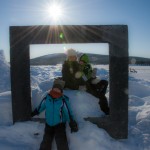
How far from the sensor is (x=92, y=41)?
5.82m

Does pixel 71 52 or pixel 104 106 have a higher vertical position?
pixel 71 52

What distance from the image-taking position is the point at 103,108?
20.8 feet

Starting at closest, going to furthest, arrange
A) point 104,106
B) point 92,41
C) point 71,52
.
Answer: point 92,41, point 104,106, point 71,52

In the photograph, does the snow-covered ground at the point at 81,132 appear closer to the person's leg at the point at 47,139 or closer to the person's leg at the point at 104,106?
the person's leg at the point at 104,106

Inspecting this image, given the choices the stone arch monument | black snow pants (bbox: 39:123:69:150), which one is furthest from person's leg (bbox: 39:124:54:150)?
the stone arch monument

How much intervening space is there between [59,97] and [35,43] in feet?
4.31

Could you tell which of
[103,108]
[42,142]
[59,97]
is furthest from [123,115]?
[42,142]

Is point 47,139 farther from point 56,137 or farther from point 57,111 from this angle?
point 57,111

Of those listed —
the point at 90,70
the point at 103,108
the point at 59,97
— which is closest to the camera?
the point at 59,97

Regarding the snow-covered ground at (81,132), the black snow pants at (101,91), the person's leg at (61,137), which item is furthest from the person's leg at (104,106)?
the person's leg at (61,137)

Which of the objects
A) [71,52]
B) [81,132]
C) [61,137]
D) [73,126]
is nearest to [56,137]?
[61,137]

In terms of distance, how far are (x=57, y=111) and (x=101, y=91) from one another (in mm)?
1590

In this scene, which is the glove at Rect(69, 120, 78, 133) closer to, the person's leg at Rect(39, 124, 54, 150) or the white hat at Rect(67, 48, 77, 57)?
the person's leg at Rect(39, 124, 54, 150)

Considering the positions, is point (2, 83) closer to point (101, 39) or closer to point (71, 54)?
point (71, 54)
